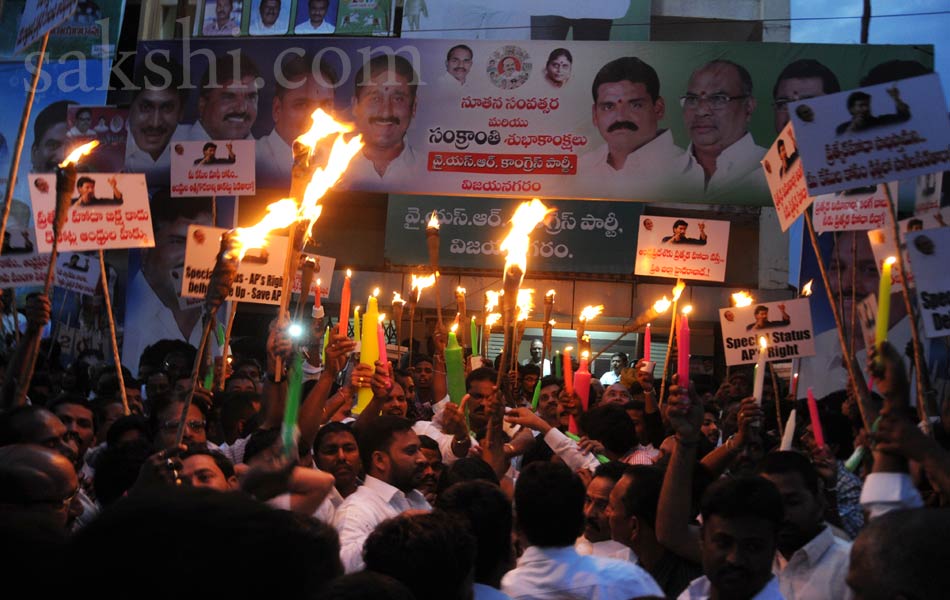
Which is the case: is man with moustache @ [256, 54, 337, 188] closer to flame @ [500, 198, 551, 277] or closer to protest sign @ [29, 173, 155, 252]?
protest sign @ [29, 173, 155, 252]

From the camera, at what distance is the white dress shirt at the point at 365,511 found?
356cm

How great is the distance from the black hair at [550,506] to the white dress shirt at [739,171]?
45.1 feet

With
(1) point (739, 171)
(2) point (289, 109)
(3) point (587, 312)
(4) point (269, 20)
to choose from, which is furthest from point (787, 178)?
(4) point (269, 20)

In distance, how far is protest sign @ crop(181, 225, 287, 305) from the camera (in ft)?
21.7

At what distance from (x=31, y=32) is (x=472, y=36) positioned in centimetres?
1406

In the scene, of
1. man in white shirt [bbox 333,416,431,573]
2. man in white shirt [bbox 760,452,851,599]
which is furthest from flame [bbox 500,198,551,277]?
man in white shirt [bbox 760,452,851,599]

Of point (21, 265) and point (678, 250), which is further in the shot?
point (678, 250)

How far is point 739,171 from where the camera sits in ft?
53.3

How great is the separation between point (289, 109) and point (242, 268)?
11182 millimetres

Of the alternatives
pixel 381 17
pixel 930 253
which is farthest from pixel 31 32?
pixel 381 17

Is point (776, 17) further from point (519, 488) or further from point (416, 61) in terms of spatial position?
point (519, 488)

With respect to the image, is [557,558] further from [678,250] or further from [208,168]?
[678,250]

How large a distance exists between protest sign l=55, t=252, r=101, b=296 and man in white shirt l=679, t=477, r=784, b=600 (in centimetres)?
996

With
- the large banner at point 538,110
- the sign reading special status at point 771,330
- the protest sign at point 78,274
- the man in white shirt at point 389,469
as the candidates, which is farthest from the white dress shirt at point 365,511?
the large banner at point 538,110
